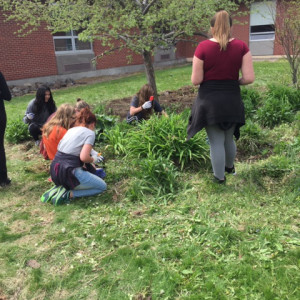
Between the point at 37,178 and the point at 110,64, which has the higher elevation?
the point at 110,64

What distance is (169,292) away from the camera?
2150 mm

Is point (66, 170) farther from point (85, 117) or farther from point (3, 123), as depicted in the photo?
point (3, 123)

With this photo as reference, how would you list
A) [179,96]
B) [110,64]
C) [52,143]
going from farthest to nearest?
[110,64], [179,96], [52,143]

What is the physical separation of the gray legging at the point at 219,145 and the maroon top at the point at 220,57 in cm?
54

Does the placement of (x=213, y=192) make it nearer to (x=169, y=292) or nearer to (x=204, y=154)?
(x=204, y=154)

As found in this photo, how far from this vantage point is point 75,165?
3525mm

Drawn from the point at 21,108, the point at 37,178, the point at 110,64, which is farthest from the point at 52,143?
the point at 110,64

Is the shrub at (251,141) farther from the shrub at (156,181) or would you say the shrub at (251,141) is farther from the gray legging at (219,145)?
the shrub at (156,181)

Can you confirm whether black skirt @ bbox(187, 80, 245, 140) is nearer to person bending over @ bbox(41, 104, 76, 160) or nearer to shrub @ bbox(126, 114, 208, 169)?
shrub @ bbox(126, 114, 208, 169)

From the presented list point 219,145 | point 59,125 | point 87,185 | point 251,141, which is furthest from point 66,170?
point 251,141

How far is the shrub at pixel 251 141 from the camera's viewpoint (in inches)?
172

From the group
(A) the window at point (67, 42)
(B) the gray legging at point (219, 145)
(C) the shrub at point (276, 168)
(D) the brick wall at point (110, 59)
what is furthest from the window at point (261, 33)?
(B) the gray legging at point (219, 145)

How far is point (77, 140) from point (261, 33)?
17808 mm

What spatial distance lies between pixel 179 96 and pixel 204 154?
391 cm
